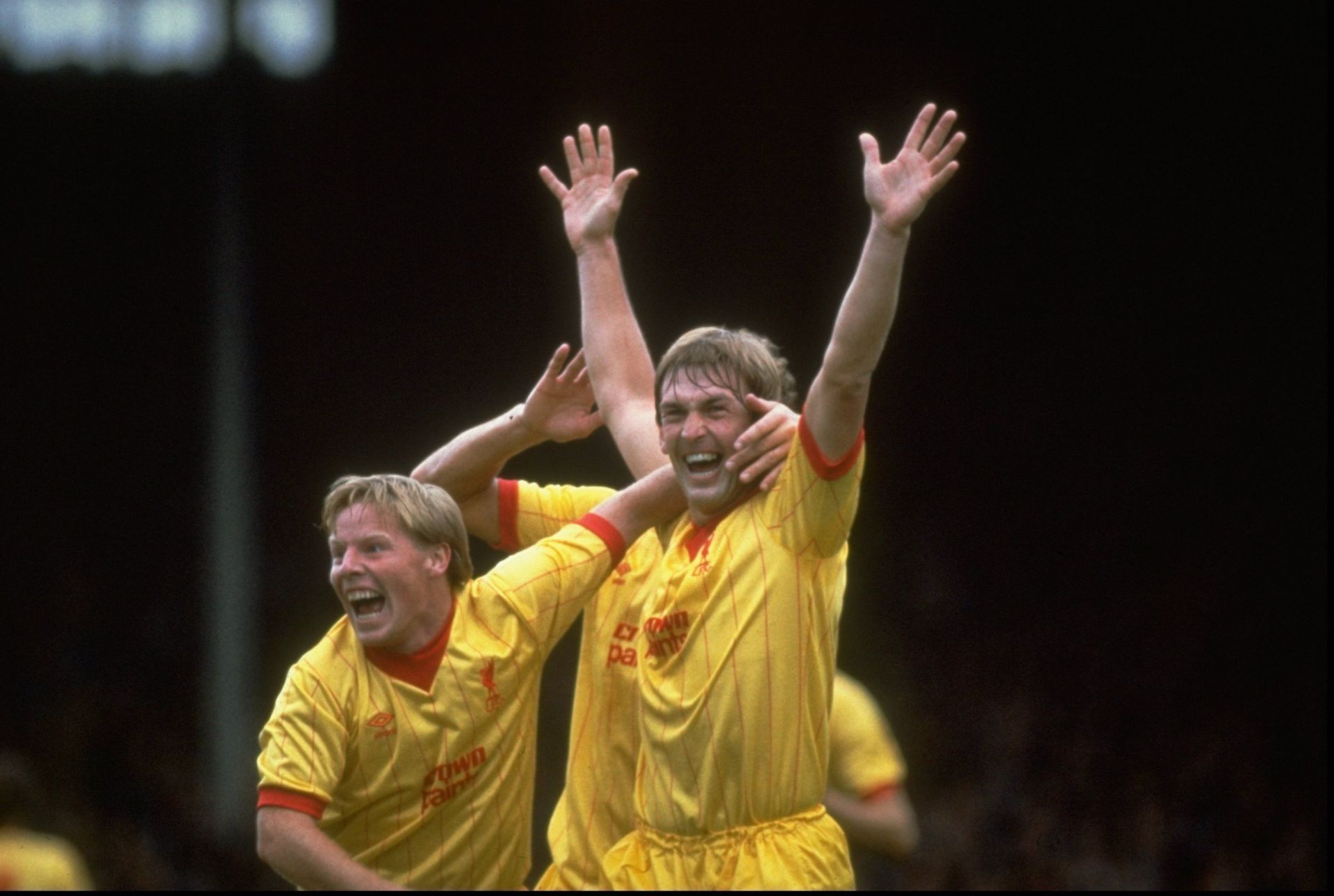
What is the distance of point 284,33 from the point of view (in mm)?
8719

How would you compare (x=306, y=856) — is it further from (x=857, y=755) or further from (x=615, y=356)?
(x=857, y=755)

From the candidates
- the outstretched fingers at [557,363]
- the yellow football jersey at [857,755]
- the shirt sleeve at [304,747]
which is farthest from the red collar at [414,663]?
the yellow football jersey at [857,755]

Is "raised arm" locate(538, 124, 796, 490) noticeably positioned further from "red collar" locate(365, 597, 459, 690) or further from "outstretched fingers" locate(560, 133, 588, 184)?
"red collar" locate(365, 597, 459, 690)

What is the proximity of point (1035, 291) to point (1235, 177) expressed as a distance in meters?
1.13

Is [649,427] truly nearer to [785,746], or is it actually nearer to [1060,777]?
[785,746]

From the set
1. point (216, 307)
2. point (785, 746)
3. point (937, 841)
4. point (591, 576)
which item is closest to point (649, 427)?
point (591, 576)

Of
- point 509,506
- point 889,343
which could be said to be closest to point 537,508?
point 509,506

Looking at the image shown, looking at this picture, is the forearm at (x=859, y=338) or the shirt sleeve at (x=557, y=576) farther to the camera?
the shirt sleeve at (x=557, y=576)

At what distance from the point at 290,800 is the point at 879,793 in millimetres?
1833

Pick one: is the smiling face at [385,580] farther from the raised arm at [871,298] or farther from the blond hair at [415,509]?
the raised arm at [871,298]

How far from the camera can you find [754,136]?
28.5 ft

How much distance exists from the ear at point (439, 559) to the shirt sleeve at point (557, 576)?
3.7 inches

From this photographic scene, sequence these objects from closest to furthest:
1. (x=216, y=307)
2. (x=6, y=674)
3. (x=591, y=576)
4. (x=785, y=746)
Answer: (x=785, y=746), (x=591, y=576), (x=216, y=307), (x=6, y=674)

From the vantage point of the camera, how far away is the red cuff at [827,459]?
3.06 meters
